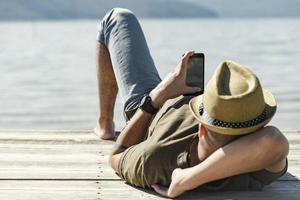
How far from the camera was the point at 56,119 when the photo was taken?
1021 cm

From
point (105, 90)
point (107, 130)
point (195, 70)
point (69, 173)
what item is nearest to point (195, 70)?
point (195, 70)

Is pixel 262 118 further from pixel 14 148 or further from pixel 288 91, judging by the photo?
pixel 288 91

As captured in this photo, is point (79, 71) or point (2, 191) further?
point (79, 71)

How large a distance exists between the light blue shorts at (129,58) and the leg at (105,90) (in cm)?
11

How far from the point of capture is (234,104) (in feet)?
10.1

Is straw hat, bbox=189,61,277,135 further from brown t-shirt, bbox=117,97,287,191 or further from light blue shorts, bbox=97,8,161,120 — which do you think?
light blue shorts, bbox=97,8,161,120

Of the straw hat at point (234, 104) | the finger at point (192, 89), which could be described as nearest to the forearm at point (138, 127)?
the finger at point (192, 89)

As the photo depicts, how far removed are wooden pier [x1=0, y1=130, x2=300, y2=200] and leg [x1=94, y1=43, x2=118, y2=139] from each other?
0.10 metres

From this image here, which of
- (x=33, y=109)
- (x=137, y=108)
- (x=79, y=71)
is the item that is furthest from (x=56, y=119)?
(x=79, y=71)

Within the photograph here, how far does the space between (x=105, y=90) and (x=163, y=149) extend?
4.56ft

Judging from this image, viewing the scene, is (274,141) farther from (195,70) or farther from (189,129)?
(195,70)

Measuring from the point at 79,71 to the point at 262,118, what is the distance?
17576 millimetres

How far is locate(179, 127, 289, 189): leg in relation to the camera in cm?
317

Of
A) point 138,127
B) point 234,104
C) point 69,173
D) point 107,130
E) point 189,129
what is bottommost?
point 107,130
